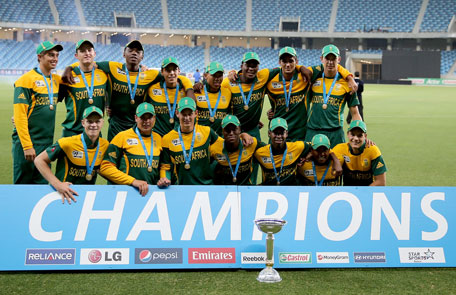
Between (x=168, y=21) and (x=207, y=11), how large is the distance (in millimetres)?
4571

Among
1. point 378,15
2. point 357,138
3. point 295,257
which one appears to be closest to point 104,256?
point 295,257

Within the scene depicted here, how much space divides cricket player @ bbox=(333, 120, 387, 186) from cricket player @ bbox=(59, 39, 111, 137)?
287 centimetres

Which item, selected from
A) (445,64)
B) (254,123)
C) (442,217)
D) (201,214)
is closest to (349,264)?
(442,217)

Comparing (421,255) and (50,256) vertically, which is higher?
(50,256)

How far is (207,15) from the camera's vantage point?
5825cm

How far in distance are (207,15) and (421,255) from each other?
55.8 metres

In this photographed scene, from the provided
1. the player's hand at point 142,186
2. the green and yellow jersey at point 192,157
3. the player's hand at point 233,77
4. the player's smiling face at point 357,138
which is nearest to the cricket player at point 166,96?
the player's hand at point 233,77

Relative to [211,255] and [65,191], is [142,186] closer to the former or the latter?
[65,191]

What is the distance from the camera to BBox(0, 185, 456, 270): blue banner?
15.3ft

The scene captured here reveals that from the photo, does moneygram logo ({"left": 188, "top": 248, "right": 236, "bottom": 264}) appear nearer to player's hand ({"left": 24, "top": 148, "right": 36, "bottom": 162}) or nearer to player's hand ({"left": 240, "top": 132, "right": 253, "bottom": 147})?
player's hand ({"left": 240, "top": 132, "right": 253, "bottom": 147})

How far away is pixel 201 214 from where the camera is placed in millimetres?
4832

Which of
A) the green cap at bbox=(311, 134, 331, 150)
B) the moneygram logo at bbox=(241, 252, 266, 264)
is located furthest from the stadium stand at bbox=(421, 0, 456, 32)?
the moneygram logo at bbox=(241, 252, 266, 264)

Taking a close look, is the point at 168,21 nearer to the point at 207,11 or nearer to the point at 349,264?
the point at 207,11

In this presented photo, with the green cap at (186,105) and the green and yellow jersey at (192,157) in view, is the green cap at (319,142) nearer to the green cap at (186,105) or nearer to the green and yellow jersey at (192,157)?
the green and yellow jersey at (192,157)
